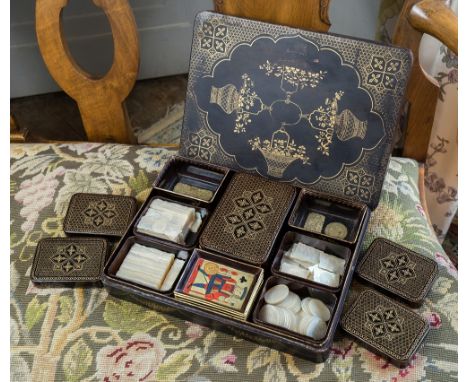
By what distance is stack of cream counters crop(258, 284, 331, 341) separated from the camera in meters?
0.83

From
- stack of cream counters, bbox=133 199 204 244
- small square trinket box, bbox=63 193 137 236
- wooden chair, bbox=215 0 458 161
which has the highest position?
wooden chair, bbox=215 0 458 161

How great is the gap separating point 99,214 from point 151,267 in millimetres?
158

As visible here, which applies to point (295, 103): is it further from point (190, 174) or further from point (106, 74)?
point (106, 74)

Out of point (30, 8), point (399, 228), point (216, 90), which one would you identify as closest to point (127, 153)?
point (216, 90)

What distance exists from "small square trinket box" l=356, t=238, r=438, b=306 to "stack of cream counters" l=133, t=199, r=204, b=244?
278mm

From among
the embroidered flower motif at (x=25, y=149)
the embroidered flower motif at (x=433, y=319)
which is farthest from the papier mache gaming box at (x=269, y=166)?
the embroidered flower motif at (x=25, y=149)

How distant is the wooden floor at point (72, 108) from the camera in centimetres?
173

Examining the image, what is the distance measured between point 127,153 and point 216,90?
0.23 meters

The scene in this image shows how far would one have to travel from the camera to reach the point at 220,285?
2.78 feet

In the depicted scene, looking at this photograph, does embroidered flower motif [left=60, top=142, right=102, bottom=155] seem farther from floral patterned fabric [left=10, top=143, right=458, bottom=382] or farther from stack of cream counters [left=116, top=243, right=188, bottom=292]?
stack of cream counters [left=116, top=243, right=188, bottom=292]

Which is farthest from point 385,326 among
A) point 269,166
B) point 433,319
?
point 269,166

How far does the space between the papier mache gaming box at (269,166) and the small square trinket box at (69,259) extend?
2.0 inches

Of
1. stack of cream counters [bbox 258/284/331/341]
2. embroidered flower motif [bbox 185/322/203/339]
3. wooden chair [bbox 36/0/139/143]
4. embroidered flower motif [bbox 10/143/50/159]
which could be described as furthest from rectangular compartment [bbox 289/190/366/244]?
embroidered flower motif [bbox 10/143/50/159]

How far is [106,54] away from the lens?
168 cm
